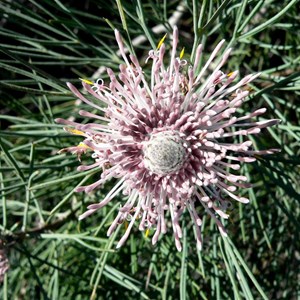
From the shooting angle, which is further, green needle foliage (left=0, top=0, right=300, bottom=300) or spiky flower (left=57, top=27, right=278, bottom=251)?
green needle foliage (left=0, top=0, right=300, bottom=300)

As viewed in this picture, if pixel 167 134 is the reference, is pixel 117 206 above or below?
below

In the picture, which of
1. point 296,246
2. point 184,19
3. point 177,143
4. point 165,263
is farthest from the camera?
point 184,19

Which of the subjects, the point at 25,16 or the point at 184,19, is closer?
the point at 25,16

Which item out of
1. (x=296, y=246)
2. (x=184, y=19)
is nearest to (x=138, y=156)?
(x=296, y=246)

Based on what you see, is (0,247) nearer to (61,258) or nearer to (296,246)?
(61,258)

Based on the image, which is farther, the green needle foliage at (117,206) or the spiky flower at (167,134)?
the green needle foliage at (117,206)

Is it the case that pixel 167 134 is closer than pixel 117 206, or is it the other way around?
pixel 167 134

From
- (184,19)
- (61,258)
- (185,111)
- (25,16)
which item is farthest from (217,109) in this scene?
(184,19)

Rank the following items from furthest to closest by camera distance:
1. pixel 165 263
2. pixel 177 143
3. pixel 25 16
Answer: pixel 165 263
pixel 25 16
pixel 177 143

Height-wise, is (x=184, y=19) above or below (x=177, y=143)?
above

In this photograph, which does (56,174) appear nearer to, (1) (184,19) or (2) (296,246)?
(2) (296,246)

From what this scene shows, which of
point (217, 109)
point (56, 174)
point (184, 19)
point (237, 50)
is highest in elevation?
point (184, 19)
